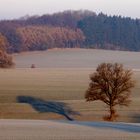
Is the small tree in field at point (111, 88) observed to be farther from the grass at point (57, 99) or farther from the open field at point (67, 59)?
the open field at point (67, 59)

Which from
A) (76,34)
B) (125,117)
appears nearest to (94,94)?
(125,117)

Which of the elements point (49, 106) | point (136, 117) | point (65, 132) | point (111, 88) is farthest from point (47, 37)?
point (65, 132)

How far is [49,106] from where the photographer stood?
2691 centimetres

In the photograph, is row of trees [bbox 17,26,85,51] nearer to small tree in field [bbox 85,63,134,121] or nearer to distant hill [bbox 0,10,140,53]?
distant hill [bbox 0,10,140,53]

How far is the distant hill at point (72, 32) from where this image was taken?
9275 cm

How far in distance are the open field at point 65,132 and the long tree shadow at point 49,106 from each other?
42.0ft

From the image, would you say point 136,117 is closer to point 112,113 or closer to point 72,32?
point 112,113

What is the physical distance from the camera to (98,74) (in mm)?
26188

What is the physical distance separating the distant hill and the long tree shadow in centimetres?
5677

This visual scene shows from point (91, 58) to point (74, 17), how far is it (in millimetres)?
44791

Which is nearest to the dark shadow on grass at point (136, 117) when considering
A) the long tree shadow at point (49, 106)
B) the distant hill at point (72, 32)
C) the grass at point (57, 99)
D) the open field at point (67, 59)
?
the grass at point (57, 99)

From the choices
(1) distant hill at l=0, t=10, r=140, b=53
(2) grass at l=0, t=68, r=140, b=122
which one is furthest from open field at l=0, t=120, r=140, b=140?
(1) distant hill at l=0, t=10, r=140, b=53

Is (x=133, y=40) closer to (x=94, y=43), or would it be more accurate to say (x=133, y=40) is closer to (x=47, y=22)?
(x=94, y=43)

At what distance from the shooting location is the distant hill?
92750 millimetres
